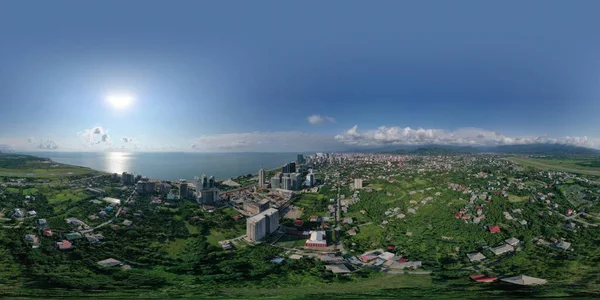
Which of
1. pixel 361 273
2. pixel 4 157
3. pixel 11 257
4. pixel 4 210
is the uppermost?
pixel 4 157

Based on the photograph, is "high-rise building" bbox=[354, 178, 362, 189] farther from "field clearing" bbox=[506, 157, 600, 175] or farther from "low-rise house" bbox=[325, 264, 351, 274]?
"field clearing" bbox=[506, 157, 600, 175]

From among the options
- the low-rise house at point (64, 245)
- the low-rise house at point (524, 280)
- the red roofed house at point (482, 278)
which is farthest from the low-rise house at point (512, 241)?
the low-rise house at point (64, 245)

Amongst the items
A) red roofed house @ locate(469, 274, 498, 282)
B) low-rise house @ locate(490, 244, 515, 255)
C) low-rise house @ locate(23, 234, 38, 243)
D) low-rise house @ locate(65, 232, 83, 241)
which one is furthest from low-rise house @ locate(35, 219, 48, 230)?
low-rise house @ locate(490, 244, 515, 255)

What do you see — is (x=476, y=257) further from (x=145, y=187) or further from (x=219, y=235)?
(x=145, y=187)

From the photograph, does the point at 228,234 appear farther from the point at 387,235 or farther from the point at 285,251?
the point at 387,235

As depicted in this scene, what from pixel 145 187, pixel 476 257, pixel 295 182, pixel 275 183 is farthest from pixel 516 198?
pixel 145 187

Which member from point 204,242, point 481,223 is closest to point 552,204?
point 481,223
